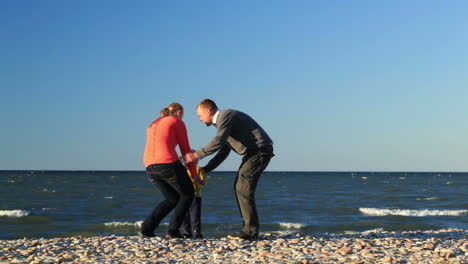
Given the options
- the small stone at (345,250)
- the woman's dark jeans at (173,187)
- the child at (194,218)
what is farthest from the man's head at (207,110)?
the small stone at (345,250)

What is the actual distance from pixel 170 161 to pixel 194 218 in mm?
1618

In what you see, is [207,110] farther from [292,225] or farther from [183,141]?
[292,225]

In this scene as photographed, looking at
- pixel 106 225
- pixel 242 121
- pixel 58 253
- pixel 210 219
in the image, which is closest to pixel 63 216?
pixel 106 225

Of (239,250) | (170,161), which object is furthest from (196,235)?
(170,161)

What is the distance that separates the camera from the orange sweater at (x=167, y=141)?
7.32 meters

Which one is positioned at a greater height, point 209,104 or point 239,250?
point 209,104

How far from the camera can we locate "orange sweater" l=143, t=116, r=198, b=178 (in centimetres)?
732

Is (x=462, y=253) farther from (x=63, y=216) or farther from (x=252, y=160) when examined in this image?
(x=63, y=216)

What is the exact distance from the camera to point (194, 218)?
8.54 m

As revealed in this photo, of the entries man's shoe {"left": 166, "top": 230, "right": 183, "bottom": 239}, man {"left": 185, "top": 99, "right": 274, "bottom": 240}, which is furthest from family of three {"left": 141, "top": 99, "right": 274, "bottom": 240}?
man's shoe {"left": 166, "top": 230, "right": 183, "bottom": 239}

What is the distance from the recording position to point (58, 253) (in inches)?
289

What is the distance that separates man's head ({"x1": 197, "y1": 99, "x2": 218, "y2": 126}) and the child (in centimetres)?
115

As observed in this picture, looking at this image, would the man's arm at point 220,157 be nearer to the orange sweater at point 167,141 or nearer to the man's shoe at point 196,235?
the orange sweater at point 167,141

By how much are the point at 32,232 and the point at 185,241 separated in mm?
9884
